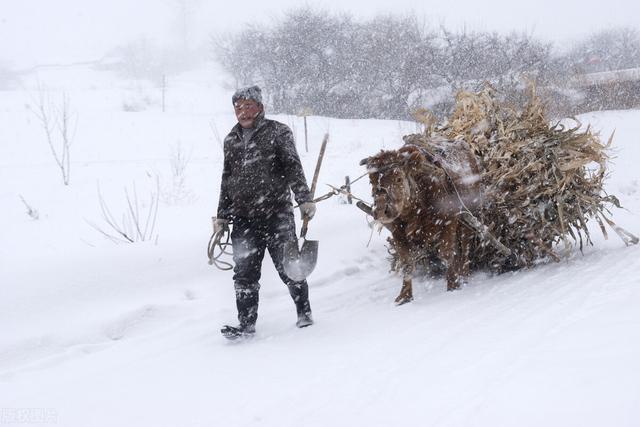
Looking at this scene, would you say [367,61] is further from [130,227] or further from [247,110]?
[247,110]

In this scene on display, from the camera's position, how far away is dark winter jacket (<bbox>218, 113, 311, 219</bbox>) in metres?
3.84

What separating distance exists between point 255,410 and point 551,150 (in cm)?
365

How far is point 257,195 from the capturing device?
151 inches

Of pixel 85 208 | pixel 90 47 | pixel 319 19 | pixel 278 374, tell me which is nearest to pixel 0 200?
pixel 85 208

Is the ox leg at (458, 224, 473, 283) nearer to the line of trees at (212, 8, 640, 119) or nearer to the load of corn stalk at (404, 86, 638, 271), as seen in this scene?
the load of corn stalk at (404, 86, 638, 271)

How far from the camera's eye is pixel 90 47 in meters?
55.7

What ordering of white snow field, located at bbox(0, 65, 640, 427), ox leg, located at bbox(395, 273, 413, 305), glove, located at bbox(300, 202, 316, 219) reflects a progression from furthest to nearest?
ox leg, located at bbox(395, 273, 413, 305)
glove, located at bbox(300, 202, 316, 219)
white snow field, located at bbox(0, 65, 640, 427)

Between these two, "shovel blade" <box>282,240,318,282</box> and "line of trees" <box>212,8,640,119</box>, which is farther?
"line of trees" <box>212,8,640,119</box>

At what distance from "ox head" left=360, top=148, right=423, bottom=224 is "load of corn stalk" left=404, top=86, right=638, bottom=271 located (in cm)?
59

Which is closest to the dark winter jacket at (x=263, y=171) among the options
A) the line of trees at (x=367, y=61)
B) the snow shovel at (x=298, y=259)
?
the snow shovel at (x=298, y=259)

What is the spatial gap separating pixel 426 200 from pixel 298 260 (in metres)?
1.19

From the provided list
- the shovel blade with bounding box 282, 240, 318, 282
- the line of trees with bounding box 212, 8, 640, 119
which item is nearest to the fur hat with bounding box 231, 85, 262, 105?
the shovel blade with bounding box 282, 240, 318, 282

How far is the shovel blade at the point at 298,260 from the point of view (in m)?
3.83

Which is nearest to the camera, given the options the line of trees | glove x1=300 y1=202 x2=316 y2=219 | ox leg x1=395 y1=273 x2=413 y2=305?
glove x1=300 y1=202 x2=316 y2=219
